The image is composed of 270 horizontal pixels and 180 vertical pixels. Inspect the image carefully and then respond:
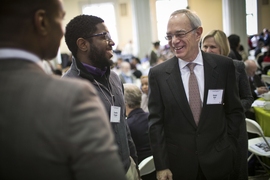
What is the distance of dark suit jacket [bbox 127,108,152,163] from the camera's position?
7.92ft

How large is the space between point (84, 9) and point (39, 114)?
15429mm

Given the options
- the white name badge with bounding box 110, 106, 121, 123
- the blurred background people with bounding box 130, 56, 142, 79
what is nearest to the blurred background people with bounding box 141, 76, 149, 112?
the white name badge with bounding box 110, 106, 121, 123

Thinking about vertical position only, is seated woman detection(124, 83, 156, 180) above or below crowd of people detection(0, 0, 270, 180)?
below

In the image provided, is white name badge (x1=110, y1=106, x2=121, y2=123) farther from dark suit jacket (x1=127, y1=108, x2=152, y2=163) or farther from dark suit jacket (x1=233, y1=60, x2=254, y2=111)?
dark suit jacket (x1=233, y1=60, x2=254, y2=111)

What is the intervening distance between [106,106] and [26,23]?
95cm

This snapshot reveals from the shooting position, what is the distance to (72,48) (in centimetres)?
168

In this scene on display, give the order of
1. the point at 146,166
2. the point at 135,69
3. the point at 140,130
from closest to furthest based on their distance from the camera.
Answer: the point at 146,166 → the point at 140,130 → the point at 135,69

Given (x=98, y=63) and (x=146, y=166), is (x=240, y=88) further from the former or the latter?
(x=98, y=63)

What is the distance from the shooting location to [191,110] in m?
1.74

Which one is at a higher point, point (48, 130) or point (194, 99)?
point (48, 130)

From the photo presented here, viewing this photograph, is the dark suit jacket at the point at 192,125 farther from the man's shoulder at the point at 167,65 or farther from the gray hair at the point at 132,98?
the gray hair at the point at 132,98

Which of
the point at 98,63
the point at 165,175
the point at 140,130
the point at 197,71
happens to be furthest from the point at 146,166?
the point at 98,63

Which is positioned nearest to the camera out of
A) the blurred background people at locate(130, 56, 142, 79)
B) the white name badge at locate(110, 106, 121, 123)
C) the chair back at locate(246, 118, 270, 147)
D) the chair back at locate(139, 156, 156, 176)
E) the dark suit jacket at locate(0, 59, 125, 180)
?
the dark suit jacket at locate(0, 59, 125, 180)

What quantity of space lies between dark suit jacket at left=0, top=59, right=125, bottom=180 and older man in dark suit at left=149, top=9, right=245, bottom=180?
3.78 feet
